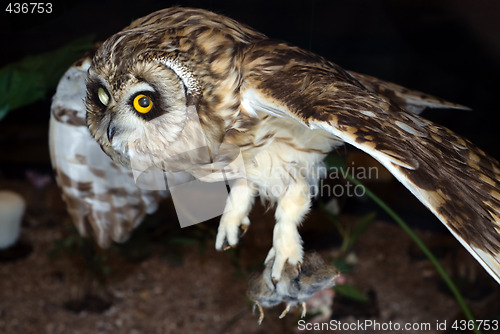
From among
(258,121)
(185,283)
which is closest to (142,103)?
(258,121)

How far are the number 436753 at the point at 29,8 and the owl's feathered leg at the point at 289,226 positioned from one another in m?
0.42

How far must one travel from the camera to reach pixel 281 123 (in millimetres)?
663

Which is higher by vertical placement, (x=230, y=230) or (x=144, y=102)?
(x=144, y=102)

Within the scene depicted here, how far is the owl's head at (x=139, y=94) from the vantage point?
0.54m

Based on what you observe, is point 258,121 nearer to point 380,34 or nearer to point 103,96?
point 103,96

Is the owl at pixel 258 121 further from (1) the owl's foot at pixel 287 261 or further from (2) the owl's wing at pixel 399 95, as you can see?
(2) the owl's wing at pixel 399 95

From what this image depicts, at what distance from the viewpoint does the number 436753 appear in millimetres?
745

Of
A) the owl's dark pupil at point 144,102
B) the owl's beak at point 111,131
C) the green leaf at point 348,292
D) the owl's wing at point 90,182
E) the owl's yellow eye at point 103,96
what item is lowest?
the green leaf at point 348,292

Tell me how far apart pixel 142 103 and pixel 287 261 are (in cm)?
29

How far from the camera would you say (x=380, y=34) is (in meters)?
0.81

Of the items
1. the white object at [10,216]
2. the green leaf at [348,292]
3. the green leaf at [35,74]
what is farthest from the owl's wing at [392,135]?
the white object at [10,216]

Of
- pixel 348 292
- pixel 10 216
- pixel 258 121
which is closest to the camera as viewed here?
pixel 258 121

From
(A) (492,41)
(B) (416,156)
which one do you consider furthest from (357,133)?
(A) (492,41)

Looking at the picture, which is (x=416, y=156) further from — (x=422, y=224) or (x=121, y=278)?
(x=121, y=278)
